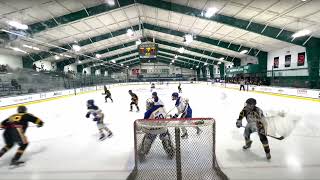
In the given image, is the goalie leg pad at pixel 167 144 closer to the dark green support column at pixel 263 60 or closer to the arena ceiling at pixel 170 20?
the arena ceiling at pixel 170 20

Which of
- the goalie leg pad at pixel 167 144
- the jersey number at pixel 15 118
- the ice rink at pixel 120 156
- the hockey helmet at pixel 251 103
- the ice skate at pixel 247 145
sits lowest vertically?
the ice rink at pixel 120 156

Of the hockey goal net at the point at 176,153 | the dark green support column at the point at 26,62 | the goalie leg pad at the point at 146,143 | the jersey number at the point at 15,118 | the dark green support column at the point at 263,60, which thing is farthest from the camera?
the dark green support column at the point at 26,62

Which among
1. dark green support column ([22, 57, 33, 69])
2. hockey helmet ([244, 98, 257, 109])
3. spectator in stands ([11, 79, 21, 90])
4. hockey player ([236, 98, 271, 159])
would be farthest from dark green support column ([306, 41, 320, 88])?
dark green support column ([22, 57, 33, 69])

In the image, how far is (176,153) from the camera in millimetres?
3000

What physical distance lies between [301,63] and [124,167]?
19.3 m

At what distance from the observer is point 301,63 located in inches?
688

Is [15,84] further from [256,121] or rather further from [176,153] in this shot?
[256,121]

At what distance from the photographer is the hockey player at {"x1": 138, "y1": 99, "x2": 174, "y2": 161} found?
3388 millimetres

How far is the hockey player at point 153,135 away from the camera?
339 cm

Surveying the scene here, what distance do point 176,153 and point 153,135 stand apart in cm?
61

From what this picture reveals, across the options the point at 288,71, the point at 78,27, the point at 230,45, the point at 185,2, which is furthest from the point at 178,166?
the point at 230,45

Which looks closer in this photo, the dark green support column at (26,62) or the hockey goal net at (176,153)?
the hockey goal net at (176,153)

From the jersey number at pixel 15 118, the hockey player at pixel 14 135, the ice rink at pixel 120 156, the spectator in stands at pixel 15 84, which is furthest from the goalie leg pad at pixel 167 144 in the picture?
the spectator in stands at pixel 15 84

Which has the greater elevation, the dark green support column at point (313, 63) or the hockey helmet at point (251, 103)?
the dark green support column at point (313, 63)
